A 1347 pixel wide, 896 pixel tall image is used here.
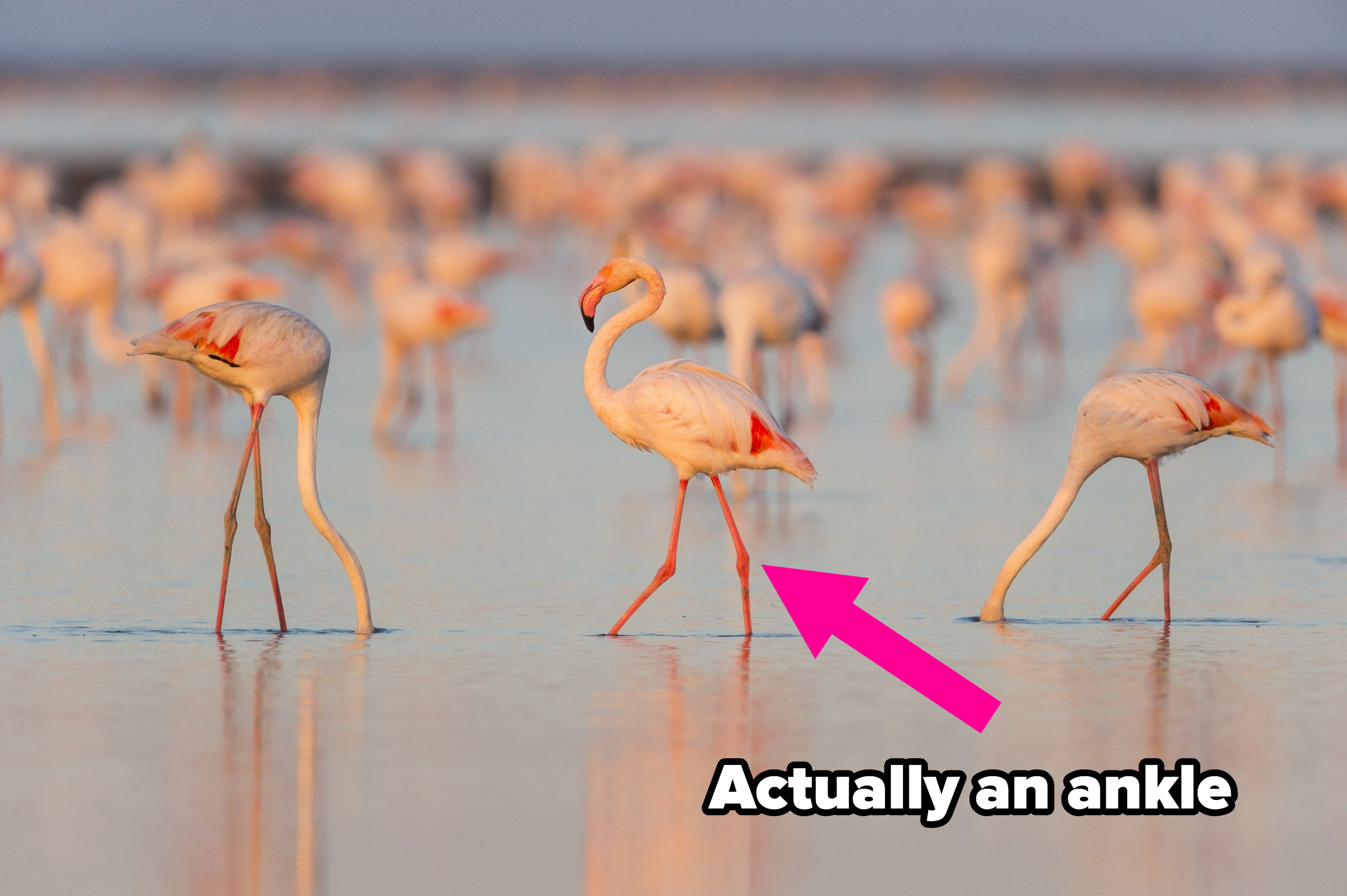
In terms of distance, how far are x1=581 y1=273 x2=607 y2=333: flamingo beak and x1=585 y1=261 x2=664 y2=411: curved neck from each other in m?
0.11

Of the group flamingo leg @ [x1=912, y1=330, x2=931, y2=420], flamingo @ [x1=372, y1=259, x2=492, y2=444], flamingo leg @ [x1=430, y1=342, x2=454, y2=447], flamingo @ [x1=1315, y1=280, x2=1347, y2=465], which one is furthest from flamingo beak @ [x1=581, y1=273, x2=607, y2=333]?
flamingo leg @ [x1=912, y1=330, x2=931, y2=420]

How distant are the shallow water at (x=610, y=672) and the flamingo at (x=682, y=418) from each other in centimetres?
50

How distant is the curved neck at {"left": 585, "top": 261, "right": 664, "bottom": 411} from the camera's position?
6973 millimetres

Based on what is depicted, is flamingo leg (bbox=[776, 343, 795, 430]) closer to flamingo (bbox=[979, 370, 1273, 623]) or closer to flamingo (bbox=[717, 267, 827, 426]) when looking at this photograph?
flamingo (bbox=[717, 267, 827, 426])

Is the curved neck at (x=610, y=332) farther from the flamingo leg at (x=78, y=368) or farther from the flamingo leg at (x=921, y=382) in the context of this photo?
the flamingo leg at (x=78, y=368)

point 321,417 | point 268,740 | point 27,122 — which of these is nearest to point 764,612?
point 268,740

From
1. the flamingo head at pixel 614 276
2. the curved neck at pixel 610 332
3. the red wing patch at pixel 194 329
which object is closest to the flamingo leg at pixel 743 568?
the curved neck at pixel 610 332

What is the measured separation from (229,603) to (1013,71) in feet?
309

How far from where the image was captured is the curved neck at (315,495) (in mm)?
6738

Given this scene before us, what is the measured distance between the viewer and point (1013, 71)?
98812 mm

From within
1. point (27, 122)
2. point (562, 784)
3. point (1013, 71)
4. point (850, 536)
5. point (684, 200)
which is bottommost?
point (562, 784)

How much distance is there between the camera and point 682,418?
22.6 feet

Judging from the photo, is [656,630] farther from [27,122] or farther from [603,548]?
[27,122]

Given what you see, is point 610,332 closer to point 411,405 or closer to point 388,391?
point 388,391
